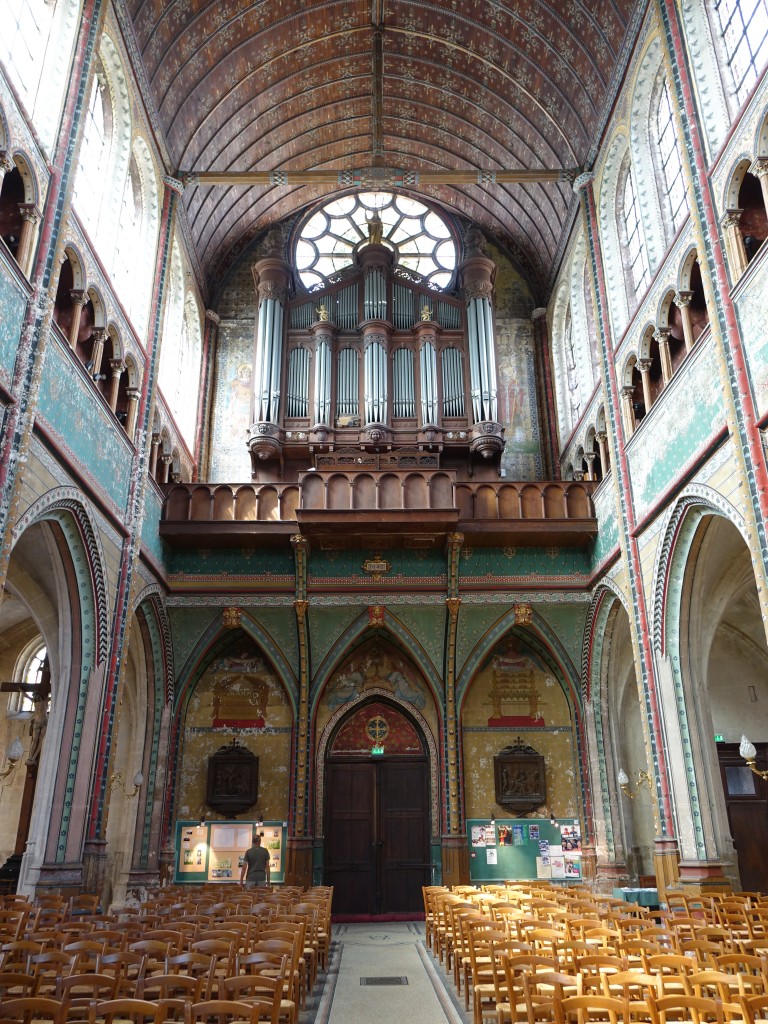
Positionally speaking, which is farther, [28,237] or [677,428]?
[677,428]

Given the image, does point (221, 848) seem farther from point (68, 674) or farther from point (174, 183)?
point (174, 183)

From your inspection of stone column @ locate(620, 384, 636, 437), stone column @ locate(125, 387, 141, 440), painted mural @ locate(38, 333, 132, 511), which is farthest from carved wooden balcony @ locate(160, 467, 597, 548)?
painted mural @ locate(38, 333, 132, 511)

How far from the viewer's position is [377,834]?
707 inches

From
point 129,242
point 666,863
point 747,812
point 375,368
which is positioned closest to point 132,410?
point 129,242

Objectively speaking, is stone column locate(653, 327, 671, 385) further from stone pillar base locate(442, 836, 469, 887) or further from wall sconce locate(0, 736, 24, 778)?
wall sconce locate(0, 736, 24, 778)

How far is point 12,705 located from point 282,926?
1450cm

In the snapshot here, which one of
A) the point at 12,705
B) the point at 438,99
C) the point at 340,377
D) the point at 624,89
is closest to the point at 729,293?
the point at 624,89

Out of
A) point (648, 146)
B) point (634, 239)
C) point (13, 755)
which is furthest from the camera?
point (13, 755)

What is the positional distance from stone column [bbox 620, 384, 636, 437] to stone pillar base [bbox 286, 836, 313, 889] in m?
9.96

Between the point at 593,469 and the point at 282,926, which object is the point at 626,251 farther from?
Answer: the point at 282,926

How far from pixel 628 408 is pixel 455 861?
30.6 feet

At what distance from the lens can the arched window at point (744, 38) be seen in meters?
10.6

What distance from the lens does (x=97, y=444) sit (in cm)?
1295

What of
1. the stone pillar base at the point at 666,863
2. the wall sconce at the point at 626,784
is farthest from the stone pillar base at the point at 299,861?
the stone pillar base at the point at 666,863
